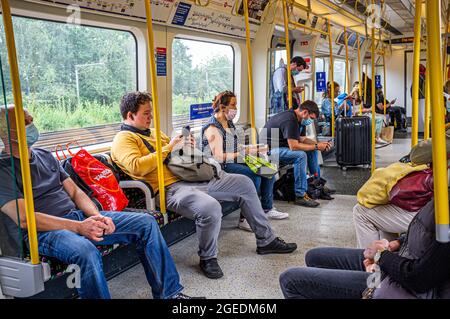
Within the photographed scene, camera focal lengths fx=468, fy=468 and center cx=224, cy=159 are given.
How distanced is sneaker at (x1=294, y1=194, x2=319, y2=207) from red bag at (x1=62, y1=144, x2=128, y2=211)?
265cm

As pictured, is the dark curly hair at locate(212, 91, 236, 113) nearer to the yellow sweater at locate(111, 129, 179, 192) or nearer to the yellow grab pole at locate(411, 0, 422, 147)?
the yellow sweater at locate(111, 129, 179, 192)

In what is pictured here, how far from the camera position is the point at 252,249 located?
396 cm

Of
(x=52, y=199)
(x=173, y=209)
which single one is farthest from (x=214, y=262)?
(x=52, y=199)

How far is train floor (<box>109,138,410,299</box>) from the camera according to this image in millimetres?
3168

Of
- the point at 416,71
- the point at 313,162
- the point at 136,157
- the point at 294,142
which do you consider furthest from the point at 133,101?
the point at 313,162

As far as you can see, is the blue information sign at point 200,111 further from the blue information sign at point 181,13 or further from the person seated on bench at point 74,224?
the person seated on bench at point 74,224

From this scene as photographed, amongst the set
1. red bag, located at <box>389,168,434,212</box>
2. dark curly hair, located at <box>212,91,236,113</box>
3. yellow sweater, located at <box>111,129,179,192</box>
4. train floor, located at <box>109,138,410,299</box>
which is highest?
dark curly hair, located at <box>212,91,236,113</box>

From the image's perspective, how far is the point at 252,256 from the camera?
3.79m

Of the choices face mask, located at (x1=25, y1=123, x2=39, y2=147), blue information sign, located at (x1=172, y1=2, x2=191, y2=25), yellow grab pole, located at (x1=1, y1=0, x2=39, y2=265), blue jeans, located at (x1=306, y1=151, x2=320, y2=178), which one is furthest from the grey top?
blue jeans, located at (x1=306, y1=151, x2=320, y2=178)

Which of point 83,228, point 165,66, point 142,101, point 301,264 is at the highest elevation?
point 165,66

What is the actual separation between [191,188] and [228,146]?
1.03 meters

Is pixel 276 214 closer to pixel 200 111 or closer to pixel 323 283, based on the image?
pixel 200 111

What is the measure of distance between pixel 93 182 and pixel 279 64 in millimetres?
4780

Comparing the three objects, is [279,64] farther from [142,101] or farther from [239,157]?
[142,101]
